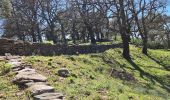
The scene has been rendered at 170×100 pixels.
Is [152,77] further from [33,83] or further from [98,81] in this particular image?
[33,83]

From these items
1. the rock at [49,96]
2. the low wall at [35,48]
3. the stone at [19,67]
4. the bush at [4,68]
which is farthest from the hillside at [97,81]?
the low wall at [35,48]

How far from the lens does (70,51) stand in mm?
25500

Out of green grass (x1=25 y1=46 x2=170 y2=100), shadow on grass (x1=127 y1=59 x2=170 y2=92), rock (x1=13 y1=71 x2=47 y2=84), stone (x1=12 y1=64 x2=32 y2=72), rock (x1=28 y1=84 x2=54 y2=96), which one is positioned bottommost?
shadow on grass (x1=127 y1=59 x2=170 y2=92)

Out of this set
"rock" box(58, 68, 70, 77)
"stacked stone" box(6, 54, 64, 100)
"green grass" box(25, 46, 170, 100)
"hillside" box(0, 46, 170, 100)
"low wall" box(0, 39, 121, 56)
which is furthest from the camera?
"low wall" box(0, 39, 121, 56)

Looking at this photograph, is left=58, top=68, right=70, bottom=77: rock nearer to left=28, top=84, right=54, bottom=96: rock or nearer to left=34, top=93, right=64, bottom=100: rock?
left=28, top=84, right=54, bottom=96: rock

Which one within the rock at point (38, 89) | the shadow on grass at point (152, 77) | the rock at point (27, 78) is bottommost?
the shadow on grass at point (152, 77)

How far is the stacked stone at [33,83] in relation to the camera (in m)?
11.2

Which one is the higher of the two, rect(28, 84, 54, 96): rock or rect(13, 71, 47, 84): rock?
rect(13, 71, 47, 84): rock

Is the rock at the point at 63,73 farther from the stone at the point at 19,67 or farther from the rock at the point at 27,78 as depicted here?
the rock at the point at 27,78

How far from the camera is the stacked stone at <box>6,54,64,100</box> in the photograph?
36.9ft

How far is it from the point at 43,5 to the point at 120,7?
2366 cm

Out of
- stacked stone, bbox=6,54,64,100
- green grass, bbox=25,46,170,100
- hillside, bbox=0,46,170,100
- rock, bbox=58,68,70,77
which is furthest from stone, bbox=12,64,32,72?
rock, bbox=58,68,70,77

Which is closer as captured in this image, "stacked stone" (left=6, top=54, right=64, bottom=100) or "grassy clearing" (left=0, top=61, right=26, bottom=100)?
"stacked stone" (left=6, top=54, right=64, bottom=100)

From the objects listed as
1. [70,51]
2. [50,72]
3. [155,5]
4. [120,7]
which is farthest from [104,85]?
[155,5]
